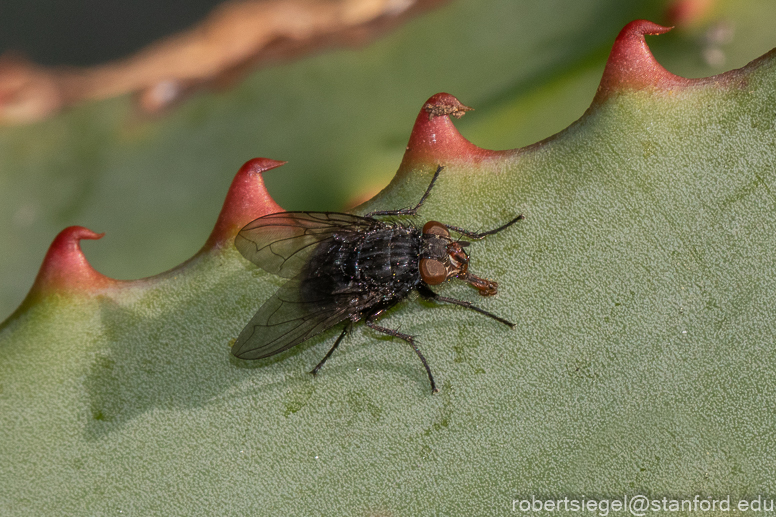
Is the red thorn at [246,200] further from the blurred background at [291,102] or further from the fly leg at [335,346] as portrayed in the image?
the blurred background at [291,102]

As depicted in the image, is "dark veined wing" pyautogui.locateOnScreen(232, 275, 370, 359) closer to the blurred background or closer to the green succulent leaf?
the green succulent leaf

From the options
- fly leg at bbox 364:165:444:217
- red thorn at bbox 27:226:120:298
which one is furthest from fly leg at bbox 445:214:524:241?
red thorn at bbox 27:226:120:298

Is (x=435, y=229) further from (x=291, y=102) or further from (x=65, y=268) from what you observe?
(x=65, y=268)

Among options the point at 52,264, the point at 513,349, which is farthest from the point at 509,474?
the point at 52,264

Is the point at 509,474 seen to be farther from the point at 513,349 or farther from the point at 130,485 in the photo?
the point at 130,485

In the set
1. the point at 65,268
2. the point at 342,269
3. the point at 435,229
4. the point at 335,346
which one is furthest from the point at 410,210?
the point at 65,268
